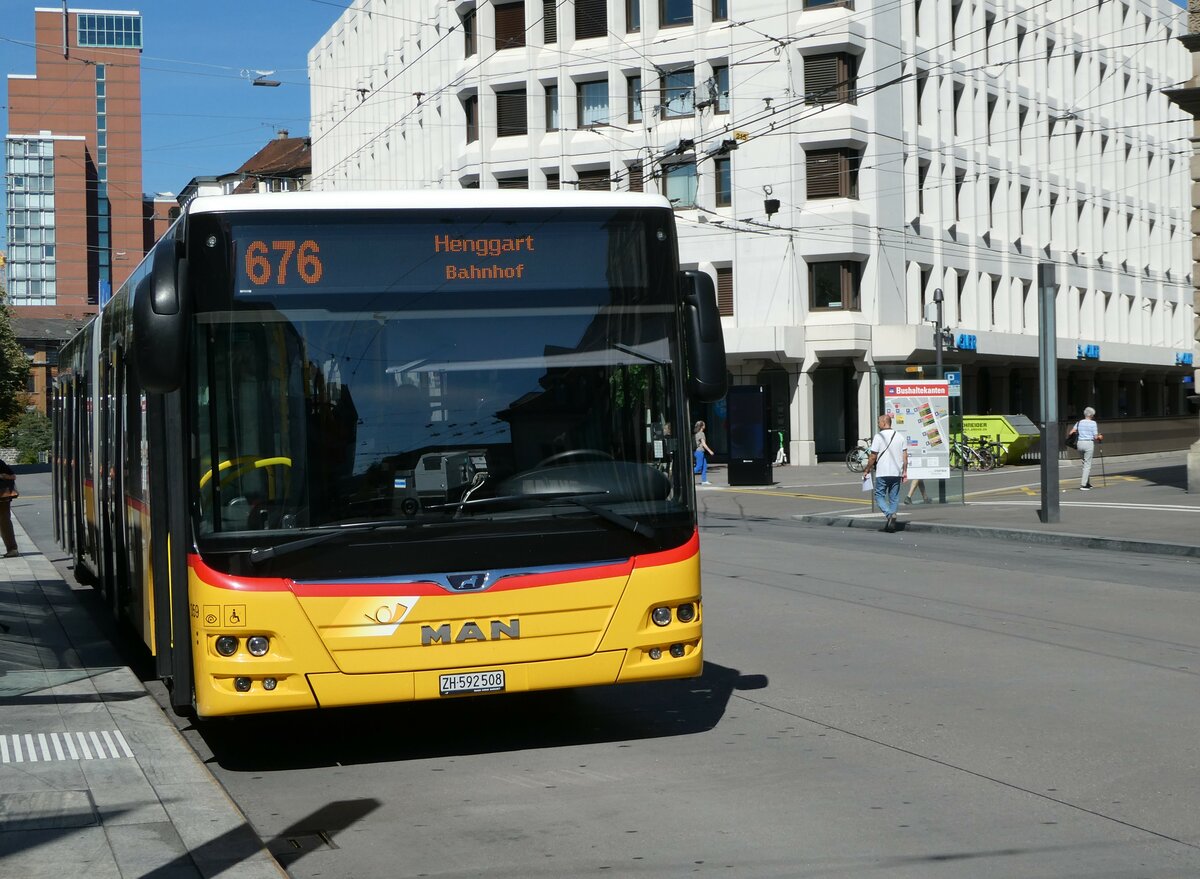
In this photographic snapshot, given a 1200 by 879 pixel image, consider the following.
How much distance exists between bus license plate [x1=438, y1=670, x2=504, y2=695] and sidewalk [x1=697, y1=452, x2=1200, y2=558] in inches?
542

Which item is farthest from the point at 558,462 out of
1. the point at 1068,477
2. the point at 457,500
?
the point at 1068,477

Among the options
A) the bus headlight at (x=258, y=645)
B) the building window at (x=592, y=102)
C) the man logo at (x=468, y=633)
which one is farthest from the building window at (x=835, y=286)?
the bus headlight at (x=258, y=645)

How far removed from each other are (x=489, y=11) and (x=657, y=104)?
744 centimetres

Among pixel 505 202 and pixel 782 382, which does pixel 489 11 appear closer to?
pixel 782 382

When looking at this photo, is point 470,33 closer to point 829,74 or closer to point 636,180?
point 636,180

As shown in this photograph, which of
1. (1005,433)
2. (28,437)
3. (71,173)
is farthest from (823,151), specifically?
(71,173)

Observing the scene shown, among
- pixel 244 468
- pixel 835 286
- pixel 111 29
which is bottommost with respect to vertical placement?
pixel 244 468

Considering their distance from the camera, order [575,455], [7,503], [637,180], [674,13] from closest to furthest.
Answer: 1. [575,455]
2. [7,503]
3. [637,180]
4. [674,13]

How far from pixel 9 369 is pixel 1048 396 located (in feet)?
211

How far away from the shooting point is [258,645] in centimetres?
700

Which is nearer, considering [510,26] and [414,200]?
[414,200]

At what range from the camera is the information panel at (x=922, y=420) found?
26.1 metres

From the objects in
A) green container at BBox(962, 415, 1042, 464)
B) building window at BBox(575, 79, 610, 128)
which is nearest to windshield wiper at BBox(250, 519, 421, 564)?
green container at BBox(962, 415, 1042, 464)

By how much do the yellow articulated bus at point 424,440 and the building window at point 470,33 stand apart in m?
48.2
